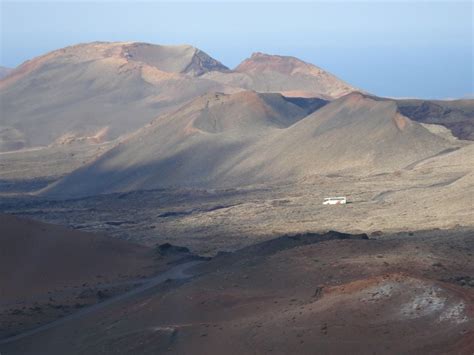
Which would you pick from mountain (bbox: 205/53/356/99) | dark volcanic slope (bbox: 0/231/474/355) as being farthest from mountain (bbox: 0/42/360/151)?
dark volcanic slope (bbox: 0/231/474/355)

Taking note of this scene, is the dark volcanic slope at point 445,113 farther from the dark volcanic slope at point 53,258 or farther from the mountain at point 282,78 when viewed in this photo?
the dark volcanic slope at point 53,258

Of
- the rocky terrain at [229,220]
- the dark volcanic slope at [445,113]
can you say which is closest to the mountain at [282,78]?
the rocky terrain at [229,220]

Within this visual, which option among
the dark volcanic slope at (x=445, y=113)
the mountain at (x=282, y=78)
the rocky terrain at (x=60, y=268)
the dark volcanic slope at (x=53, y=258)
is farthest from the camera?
the mountain at (x=282, y=78)

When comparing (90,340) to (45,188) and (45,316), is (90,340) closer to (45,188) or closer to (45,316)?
(45,316)

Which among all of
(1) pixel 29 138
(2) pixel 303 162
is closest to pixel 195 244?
(2) pixel 303 162

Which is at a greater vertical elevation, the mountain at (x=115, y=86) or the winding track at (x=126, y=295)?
the mountain at (x=115, y=86)

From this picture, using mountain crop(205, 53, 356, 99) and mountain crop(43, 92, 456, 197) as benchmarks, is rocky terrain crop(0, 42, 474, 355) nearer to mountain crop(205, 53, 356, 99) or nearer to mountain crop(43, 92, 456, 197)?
mountain crop(43, 92, 456, 197)

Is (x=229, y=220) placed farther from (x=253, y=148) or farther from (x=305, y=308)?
(x=305, y=308)
